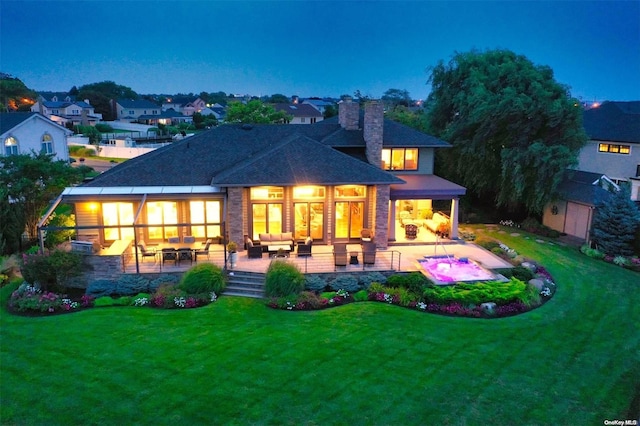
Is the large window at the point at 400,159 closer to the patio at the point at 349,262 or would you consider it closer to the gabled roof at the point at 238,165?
the gabled roof at the point at 238,165

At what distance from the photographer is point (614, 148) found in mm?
36219

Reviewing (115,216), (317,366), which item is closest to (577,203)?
(317,366)

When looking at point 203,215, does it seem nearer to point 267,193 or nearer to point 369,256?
point 267,193

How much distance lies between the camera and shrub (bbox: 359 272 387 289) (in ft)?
61.5

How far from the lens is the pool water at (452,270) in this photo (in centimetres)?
1881

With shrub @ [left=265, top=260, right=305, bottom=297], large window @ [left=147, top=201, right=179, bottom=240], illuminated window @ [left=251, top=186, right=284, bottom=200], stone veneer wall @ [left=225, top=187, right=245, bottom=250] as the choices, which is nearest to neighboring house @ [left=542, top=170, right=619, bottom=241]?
illuminated window @ [left=251, top=186, right=284, bottom=200]

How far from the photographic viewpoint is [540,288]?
1870 cm

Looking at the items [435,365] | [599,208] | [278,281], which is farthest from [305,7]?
[435,365]

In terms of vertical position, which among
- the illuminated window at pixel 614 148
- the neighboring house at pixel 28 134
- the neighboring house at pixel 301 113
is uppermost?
the neighboring house at pixel 301 113

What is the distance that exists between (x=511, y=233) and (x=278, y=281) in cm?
1730

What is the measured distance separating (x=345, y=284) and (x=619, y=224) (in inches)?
607

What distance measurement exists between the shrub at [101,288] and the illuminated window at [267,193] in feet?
23.2

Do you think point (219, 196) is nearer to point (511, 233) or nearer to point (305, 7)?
point (511, 233)

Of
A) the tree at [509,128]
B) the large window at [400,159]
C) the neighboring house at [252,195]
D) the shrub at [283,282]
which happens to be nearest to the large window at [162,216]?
the neighboring house at [252,195]
